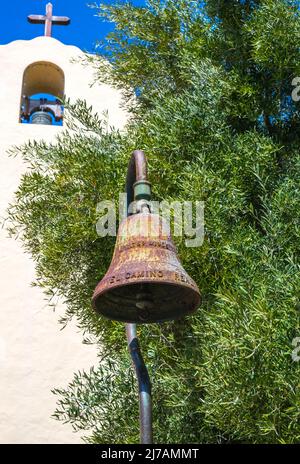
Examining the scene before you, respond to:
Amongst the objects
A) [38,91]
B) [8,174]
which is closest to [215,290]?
[8,174]

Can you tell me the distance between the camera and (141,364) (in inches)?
143

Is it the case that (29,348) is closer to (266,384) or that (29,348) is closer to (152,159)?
(152,159)

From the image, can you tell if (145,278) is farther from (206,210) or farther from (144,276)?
(206,210)

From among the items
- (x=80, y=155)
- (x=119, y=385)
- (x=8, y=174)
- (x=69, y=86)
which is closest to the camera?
(x=119, y=385)

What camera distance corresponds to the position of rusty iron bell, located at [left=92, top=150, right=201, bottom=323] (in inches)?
131

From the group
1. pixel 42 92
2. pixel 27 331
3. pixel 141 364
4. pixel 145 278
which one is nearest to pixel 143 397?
pixel 141 364

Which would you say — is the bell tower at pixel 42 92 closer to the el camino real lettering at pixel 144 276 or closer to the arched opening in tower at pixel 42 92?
the arched opening in tower at pixel 42 92

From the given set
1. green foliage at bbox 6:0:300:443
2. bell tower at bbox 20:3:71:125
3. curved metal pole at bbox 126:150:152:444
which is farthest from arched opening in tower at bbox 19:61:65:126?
curved metal pole at bbox 126:150:152:444

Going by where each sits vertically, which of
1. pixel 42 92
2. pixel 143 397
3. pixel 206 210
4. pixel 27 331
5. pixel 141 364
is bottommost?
pixel 143 397

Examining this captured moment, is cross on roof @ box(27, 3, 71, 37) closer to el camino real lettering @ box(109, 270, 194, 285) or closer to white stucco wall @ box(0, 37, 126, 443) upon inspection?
white stucco wall @ box(0, 37, 126, 443)

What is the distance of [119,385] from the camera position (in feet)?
16.9

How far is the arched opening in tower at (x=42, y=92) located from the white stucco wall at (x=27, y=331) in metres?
0.21

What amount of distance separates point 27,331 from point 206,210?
10.8 ft
